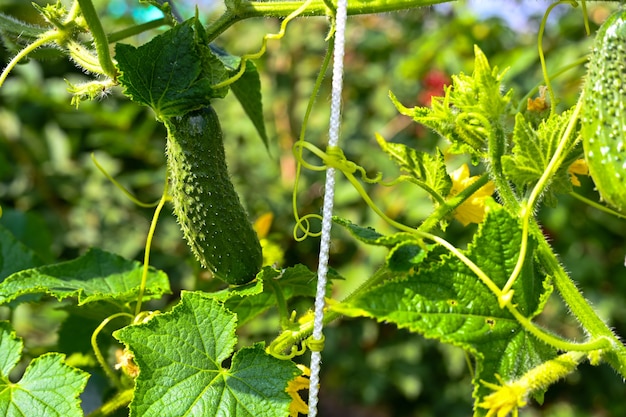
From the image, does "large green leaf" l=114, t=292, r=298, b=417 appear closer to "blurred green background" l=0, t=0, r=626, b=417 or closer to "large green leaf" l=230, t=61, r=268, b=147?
"large green leaf" l=230, t=61, r=268, b=147

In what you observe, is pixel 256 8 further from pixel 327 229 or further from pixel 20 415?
pixel 20 415

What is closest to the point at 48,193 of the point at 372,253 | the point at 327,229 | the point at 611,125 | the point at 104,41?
the point at 372,253

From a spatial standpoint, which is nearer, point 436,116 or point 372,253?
point 436,116

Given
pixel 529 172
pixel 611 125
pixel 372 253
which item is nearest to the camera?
pixel 611 125

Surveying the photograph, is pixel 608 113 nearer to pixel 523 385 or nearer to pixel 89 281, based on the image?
pixel 523 385

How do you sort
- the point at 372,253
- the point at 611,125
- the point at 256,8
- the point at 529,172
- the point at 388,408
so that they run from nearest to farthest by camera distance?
the point at 611,125, the point at 529,172, the point at 256,8, the point at 372,253, the point at 388,408

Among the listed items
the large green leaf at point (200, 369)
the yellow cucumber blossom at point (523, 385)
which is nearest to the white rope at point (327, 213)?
the large green leaf at point (200, 369)
